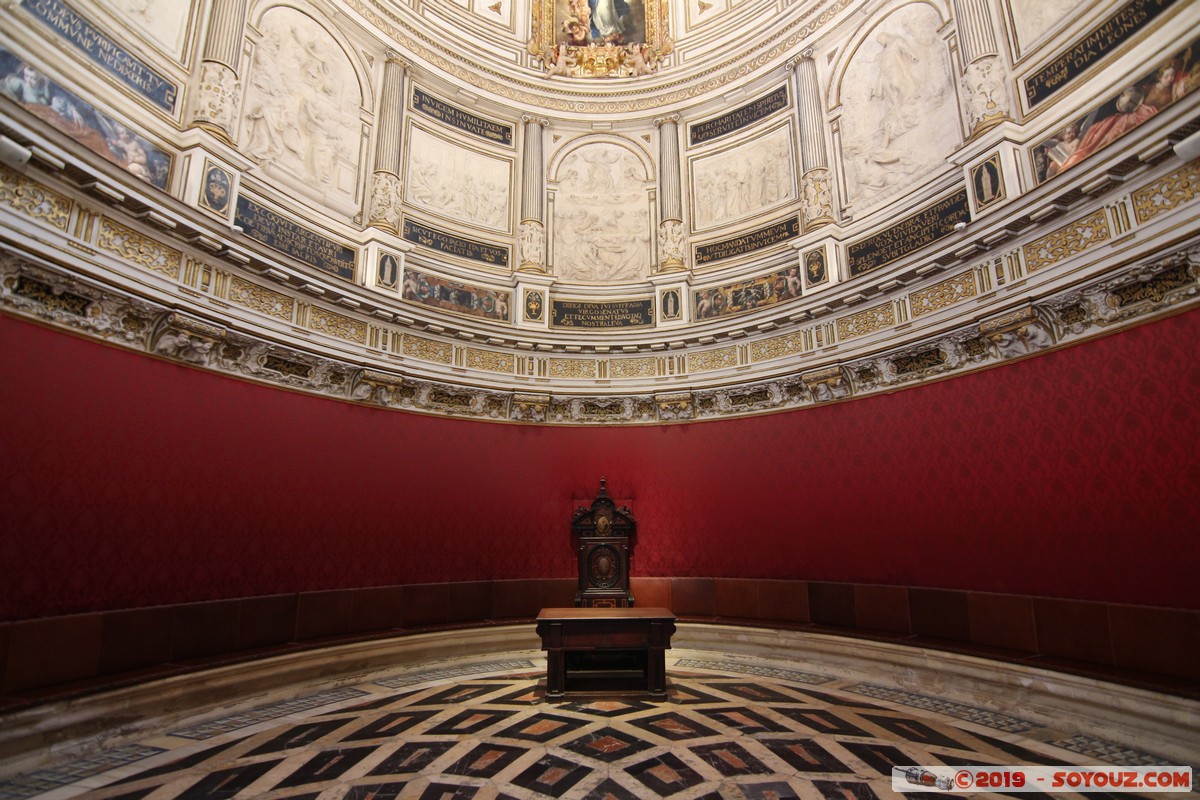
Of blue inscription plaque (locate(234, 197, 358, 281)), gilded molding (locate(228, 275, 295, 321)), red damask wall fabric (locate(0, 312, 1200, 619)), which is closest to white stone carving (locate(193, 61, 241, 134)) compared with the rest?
blue inscription plaque (locate(234, 197, 358, 281))

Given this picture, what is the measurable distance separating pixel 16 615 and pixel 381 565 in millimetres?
3995

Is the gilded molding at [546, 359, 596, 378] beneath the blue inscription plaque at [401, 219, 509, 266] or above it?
beneath

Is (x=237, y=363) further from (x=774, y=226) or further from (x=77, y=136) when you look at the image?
(x=774, y=226)

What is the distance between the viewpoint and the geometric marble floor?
4074 mm

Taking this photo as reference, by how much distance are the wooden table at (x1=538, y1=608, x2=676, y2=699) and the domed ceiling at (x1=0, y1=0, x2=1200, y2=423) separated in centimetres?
456

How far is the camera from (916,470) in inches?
298

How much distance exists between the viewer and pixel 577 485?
406 inches

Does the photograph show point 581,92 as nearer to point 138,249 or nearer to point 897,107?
point 897,107

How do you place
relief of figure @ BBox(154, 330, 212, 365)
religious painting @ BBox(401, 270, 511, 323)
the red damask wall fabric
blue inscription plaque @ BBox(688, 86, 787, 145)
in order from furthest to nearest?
1. blue inscription plaque @ BBox(688, 86, 787, 145)
2. religious painting @ BBox(401, 270, 511, 323)
3. relief of figure @ BBox(154, 330, 212, 365)
4. the red damask wall fabric

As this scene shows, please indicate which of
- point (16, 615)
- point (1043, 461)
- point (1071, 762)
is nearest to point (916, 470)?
point (1043, 461)

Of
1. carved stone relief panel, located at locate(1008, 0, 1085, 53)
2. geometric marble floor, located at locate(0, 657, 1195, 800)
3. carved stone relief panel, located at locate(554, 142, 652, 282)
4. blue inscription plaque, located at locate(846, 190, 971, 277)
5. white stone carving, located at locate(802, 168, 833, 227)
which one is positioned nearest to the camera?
geometric marble floor, located at locate(0, 657, 1195, 800)

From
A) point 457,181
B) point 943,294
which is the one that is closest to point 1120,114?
point 943,294

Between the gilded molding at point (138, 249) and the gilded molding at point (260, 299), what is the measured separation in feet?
2.19

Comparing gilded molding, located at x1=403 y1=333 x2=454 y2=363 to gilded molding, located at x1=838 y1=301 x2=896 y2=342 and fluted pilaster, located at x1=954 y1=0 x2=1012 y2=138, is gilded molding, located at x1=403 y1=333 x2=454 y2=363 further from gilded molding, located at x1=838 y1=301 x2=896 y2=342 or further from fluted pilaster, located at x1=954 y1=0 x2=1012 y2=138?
fluted pilaster, located at x1=954 y1=0 x2=1012 y2=138
